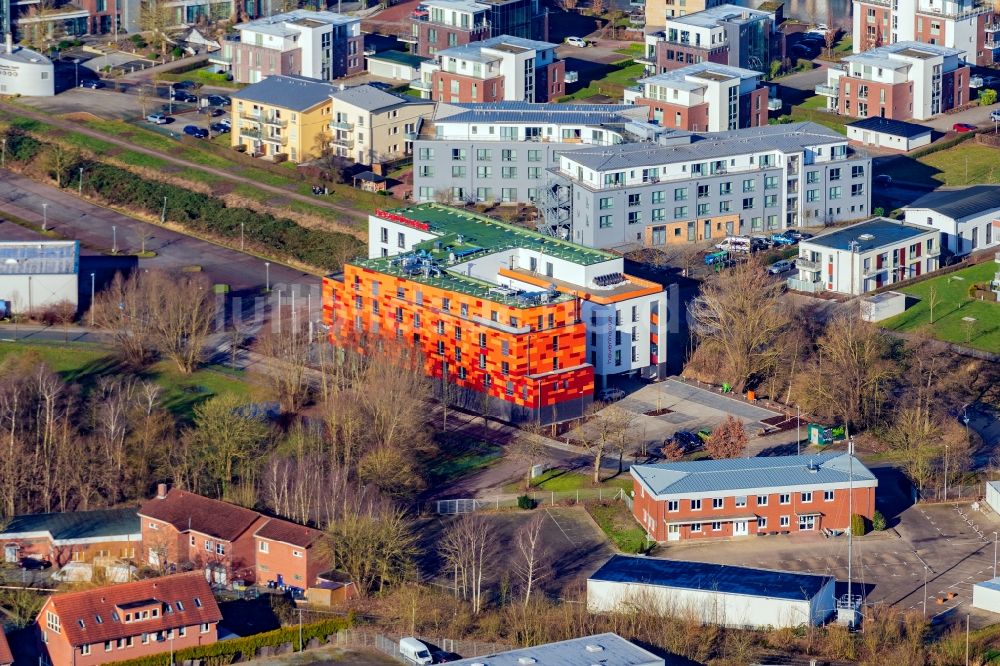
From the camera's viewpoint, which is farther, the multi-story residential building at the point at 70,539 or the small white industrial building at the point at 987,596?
the multi-story residential building at the point at 70,539

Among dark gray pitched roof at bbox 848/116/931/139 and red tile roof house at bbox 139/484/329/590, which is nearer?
red tile roof house at bbox 139/484/329/590

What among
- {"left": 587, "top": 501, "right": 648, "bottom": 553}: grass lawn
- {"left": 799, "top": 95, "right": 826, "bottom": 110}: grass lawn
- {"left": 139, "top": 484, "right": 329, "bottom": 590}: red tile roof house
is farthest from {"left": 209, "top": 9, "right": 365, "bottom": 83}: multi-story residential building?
{"left": 139, "top": 484, "right": 329, "bottom": 590}: red tile roof house

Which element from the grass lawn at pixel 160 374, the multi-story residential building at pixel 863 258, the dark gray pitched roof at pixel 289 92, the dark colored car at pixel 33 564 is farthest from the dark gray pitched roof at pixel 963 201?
the dark colored car at pixel 33 564

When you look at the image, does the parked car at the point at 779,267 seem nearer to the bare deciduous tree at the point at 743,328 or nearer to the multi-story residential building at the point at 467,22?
the bare deciduous tree at the point at 743,328

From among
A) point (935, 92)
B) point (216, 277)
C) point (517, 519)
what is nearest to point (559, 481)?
point (517, 519)

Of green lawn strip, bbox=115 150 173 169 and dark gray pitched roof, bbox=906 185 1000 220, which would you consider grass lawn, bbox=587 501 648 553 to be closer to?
dark gray pitched roof, bbox=906 185 1000 220

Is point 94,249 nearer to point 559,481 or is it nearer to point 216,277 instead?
point 216,277
